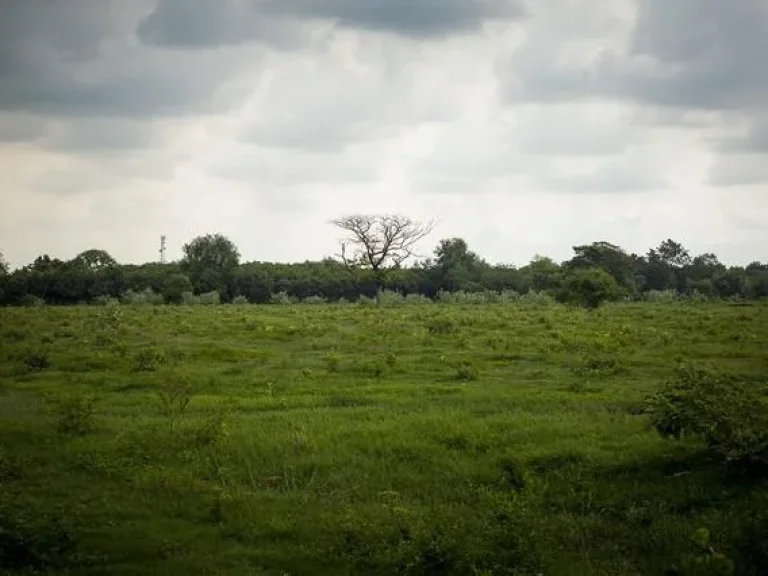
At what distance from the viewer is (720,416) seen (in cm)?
1230

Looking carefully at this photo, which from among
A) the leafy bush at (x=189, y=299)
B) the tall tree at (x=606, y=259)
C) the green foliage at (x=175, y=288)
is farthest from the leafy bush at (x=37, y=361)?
the tall tree at (x=606, y=259)

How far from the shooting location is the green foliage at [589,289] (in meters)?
45.1

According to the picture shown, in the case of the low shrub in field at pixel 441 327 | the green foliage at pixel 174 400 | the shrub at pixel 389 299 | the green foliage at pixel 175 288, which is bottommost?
the green foliage at pixel 174 400

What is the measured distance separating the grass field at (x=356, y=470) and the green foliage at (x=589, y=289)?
2072 centimetres

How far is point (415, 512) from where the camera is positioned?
11.3 m

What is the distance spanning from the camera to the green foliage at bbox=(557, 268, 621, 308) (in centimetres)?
4512

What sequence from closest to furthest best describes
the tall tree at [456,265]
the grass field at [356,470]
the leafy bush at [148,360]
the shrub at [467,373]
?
the grass field at [356,470], the shrub at [467,373], the leafy bush at [148,360], the tall tree at [456,265]

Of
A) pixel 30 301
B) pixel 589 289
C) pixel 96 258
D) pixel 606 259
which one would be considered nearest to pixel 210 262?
pixel 96 258

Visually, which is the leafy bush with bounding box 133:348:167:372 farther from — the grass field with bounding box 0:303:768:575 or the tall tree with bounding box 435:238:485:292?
the tall tree with bounding box 435:238:485:292

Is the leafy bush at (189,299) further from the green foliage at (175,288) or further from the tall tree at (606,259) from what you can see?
the tall tree at (606,259)

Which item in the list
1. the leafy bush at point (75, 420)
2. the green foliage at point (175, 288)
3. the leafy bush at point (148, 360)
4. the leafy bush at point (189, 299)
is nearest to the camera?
the leafy bush at point (75, 420)

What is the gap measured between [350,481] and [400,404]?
16.7 feet

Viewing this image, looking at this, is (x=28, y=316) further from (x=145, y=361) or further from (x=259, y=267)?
(x=259, y=267)

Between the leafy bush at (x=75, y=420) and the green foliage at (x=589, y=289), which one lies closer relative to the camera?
the leafy bush at (x=75, y=420)
